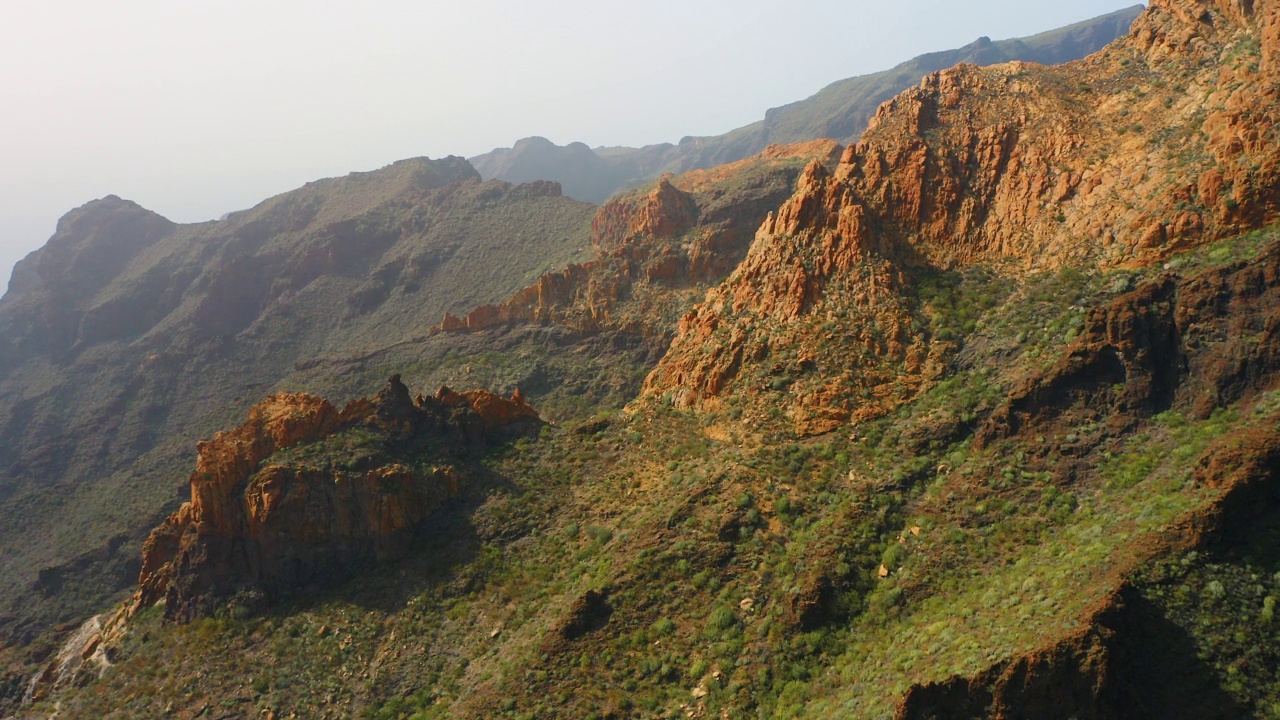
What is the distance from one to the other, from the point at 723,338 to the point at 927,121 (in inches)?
669

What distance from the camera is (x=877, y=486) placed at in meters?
33.0

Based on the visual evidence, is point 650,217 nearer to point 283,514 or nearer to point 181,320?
point 283,514

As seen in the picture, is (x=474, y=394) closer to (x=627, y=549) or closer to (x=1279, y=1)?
(x=627, y=549)

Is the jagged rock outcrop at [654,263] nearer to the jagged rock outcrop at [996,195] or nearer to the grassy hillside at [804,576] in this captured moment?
the jagged rock outcrop at [996,195]

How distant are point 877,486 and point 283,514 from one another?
2858 cm

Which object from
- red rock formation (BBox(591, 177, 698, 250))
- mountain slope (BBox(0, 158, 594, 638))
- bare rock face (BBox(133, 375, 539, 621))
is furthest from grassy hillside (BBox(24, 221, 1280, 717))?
red rock formation (BBox(591, 177, 698, 250))

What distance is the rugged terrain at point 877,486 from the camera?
77.0 ft

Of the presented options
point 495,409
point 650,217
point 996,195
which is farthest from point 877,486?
point 650,217

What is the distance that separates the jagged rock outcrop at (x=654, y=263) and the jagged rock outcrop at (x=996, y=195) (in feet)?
137

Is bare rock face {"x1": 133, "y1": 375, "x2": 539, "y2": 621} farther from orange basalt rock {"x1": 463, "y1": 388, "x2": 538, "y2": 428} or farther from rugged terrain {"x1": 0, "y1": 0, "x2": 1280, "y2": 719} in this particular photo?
orange basalt rock {"x1": 463, "y1": 388, "x2": 538, "y2": 428}

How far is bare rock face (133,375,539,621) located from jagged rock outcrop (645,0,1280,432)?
14819mm

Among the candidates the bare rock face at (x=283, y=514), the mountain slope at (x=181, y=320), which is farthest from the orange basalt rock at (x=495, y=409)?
the mountain slope at (x=181, y=320)

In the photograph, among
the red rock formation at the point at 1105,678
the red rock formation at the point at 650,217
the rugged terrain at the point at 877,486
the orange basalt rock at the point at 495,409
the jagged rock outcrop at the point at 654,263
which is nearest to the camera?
the red rock formation at the point at 1105,678

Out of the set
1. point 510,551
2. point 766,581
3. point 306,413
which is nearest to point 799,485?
point 766,581
